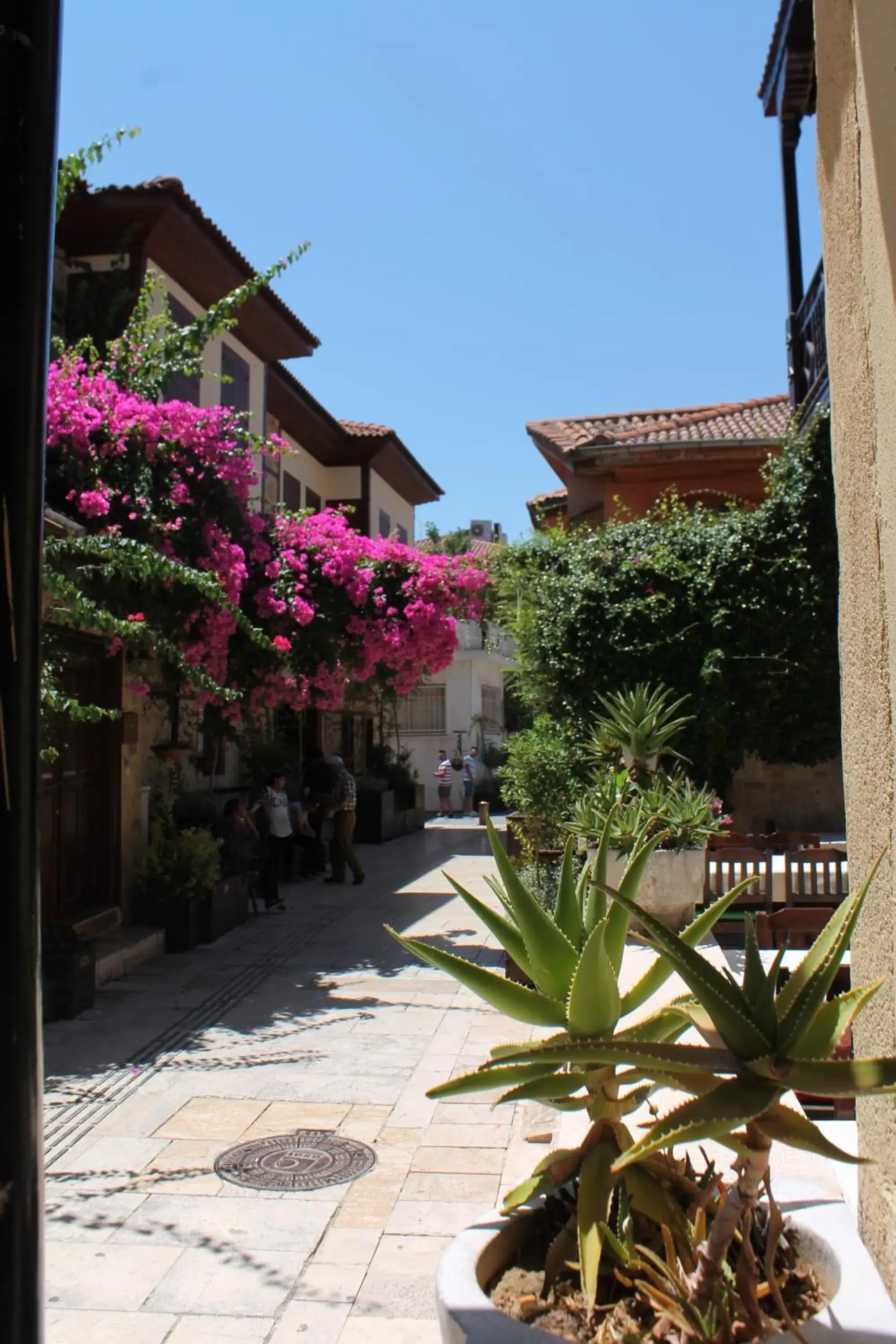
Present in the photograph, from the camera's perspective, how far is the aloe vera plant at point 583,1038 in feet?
6.41

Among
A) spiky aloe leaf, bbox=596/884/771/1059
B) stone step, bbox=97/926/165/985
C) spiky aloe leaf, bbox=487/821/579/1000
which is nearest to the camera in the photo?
spiky aloe leaf, bbox=596/884/771/1059

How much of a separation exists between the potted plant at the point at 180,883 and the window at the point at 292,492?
9024 millimetres

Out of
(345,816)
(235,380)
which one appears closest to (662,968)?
(345,816)

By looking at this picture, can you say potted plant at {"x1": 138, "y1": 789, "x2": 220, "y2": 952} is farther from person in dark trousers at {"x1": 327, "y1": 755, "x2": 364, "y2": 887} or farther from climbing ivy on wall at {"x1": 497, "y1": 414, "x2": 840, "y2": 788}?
climbing ivy on wall at {"x1": 497, "y1": 414, "x2": 840, "y2": 788}

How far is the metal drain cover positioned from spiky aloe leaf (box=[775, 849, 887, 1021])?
3.51 meters

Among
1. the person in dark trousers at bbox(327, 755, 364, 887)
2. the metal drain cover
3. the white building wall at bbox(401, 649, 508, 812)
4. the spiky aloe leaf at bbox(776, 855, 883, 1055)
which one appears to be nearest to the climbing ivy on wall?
the person in dark trousers at bbox(327, 755, 364, 887)

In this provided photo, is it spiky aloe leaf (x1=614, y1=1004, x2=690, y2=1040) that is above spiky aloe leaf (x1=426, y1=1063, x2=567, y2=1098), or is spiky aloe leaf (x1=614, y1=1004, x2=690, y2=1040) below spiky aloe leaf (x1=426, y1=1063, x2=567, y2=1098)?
above

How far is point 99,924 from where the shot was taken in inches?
392

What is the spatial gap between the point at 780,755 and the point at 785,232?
6127 mm

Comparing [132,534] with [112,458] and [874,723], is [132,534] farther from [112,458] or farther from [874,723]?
[874,723]

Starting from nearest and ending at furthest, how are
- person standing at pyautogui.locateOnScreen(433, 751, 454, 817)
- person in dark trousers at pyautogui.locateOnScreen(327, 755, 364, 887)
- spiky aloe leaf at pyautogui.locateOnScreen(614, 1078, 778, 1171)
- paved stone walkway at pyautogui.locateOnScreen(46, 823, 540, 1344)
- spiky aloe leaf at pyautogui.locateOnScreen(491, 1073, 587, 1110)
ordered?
spiky aloe leaf at pyautogui.locateOnScreen(614, 1078, 778, 1171)
spiky aloe leaf at pyautogui.locateOnScreen(491, 1073, 587, 1110)
paved stone walkway at pyautogui.locateOnScreen(46, 823, 540, 1344)
person in dark trousers at pyautogui.locateOnScreen(327, 755, 364, 887)
person standing at pyautogui.locateOnScreen(433, 751, 454, 817)

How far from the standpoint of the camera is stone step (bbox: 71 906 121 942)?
955 cm

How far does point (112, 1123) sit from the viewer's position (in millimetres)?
5730

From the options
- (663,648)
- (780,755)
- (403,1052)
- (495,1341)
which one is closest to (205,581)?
(403,1052)
